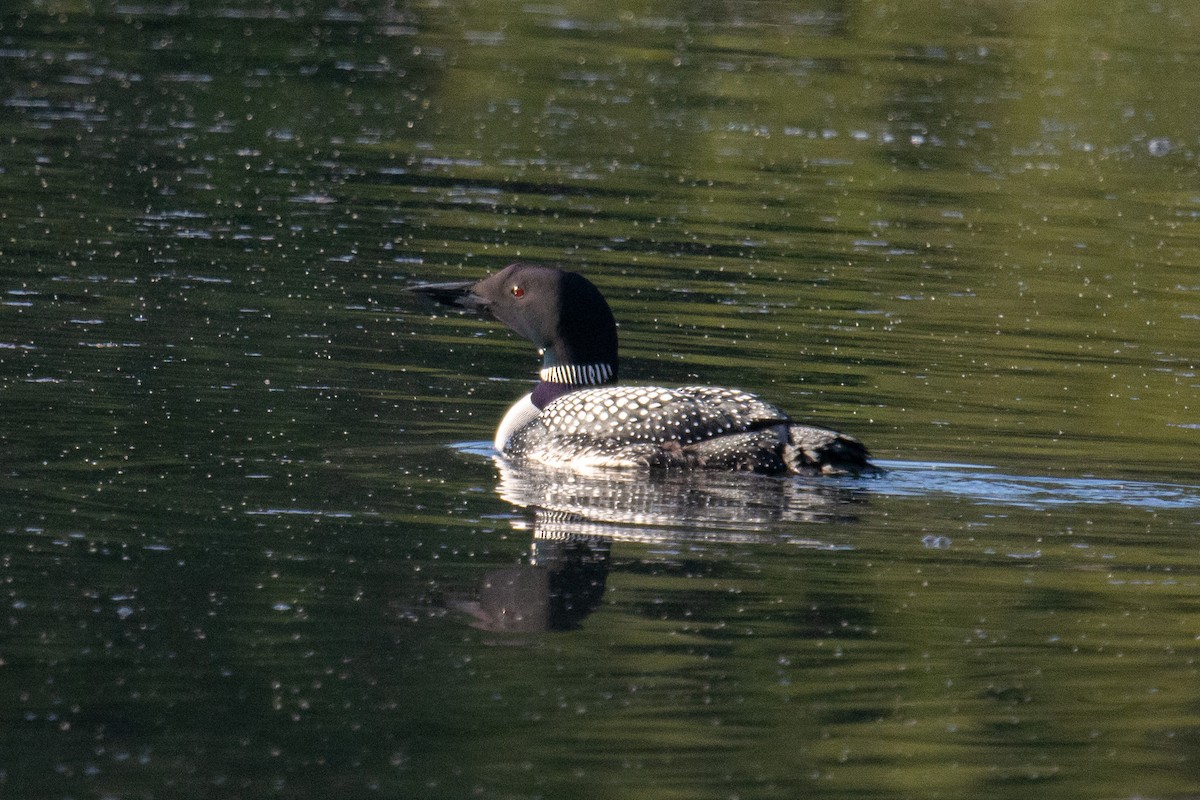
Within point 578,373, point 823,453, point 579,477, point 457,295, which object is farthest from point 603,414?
point 457,295

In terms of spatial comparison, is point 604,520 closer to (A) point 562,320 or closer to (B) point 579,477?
(B) point 579,477

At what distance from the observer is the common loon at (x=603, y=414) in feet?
27.3

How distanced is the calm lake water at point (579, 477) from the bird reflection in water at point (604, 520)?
0.03m

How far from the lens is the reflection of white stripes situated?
946cm

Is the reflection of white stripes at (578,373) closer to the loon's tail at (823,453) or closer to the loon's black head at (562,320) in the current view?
the loon's black head at (562,320)

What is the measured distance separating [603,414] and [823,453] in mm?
970

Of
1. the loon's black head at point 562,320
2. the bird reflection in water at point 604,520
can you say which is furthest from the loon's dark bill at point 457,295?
the bird reflection in water at point 604,520

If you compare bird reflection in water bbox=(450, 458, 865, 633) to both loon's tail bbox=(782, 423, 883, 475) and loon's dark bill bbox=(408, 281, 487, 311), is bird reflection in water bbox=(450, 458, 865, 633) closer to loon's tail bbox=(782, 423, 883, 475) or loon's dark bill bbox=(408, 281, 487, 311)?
loon's tail bbox=(782, 423, 883, 475)

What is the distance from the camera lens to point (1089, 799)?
5.13 m

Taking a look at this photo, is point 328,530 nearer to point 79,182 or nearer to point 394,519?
point 394,519

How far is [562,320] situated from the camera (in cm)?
944

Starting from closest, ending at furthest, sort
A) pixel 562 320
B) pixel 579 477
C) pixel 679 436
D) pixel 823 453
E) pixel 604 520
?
pixel 604 520 < pixel 823 453 < pixel 679 436 < pixel 579 477 < pixel 562 320

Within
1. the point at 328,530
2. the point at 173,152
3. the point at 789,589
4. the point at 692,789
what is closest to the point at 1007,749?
the point at 692,789

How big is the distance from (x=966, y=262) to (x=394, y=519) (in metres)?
7.42
